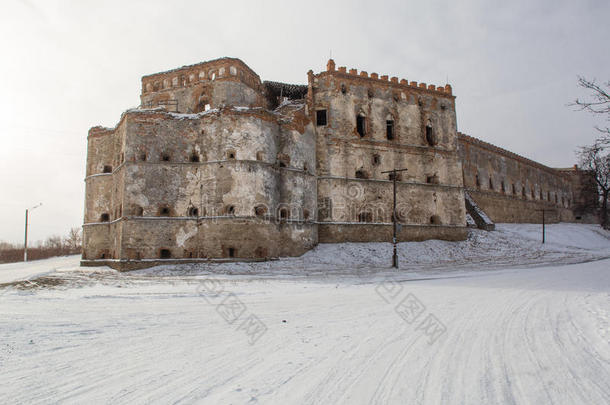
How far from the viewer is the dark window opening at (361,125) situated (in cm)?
3008

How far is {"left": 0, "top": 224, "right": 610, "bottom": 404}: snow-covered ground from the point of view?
12.1ft

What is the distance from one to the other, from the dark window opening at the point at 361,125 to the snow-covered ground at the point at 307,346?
20445 millimetres

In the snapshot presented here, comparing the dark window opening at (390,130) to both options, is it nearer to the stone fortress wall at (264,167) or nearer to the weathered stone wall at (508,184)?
the stone fortress wall at (264,167)

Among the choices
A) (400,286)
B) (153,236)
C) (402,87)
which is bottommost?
(400,286)

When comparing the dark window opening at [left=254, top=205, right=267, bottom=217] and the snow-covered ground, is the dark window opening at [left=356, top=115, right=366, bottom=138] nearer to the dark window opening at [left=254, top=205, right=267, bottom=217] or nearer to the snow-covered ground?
the dark window opening at [left=254, top=205, right=267, bottom=217]

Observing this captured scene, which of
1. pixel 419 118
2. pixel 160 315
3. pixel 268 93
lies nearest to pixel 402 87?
pixel 419 118

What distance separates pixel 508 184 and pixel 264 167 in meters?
34.0

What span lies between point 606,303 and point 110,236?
984 inches

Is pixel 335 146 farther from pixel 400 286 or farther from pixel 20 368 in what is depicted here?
pixel 20 368

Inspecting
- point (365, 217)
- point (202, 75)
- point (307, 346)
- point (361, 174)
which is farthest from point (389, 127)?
point (307, 346)

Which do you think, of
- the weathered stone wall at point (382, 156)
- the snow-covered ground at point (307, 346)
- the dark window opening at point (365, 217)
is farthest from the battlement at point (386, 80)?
the snow-covered ground at point (307, 346)

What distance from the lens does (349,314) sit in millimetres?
7766

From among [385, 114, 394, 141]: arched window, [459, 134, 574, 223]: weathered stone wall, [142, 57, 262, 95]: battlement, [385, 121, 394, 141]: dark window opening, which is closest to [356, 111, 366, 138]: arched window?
[385, 114, 394, 141]: arched window

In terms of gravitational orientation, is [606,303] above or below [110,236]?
below
